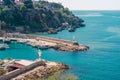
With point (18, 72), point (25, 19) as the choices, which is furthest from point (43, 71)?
point (25, 19)

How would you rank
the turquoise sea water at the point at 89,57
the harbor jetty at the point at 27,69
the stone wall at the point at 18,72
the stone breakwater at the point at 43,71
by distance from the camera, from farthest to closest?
1. the turquoise sea water at the point at 89,57
2. the stone breakwater at the point at 43,71
3. the harbor jetty at the point at 27,69
4. the stone wall at the point at 18,72

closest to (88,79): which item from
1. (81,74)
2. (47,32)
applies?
(81,74)

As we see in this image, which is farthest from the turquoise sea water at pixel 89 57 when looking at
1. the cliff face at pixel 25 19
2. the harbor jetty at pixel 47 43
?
the cliff face at pixel 25 19

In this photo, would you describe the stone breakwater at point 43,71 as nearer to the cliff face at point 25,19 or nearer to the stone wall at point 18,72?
the stone wall at point 18,72

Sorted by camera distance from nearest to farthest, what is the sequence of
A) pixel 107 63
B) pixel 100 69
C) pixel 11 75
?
1. pixel 11 75
2. pixel 100 69
3. pixel 107 63

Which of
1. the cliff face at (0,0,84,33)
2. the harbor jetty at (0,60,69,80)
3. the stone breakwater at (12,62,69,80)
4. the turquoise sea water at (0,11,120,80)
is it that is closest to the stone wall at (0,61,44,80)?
the harbor jetty at (0,60,69,80)

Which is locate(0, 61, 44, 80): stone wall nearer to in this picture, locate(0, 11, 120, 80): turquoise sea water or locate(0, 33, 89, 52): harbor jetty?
locate(0, 11, 120, 80): turquoise sea water

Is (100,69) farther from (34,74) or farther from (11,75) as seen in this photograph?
(11,75)
